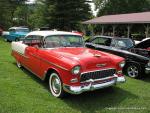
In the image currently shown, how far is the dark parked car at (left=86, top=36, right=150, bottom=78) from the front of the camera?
9.00 metres

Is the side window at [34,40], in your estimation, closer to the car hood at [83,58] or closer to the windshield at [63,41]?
the windshield at [63,41]

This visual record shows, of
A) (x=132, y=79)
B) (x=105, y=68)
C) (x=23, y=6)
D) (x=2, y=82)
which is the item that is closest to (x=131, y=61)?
(x=132, y=79)

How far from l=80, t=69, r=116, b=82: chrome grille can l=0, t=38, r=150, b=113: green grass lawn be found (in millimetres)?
631

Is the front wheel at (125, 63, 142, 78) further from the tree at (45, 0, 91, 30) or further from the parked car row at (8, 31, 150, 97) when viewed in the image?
the tree at (45, 0, 91, 30)

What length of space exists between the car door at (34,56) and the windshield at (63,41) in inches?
14.2

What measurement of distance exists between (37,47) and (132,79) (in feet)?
11.9

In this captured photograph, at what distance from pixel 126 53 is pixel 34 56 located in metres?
3.64

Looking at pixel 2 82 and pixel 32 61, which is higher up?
pixel 32 61

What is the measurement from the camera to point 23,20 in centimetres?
5447

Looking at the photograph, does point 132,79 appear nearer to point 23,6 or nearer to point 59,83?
point 59,83

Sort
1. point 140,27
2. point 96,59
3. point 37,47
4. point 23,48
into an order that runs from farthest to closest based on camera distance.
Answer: point 140,27
point 23,48
point 37,47
point 96,59

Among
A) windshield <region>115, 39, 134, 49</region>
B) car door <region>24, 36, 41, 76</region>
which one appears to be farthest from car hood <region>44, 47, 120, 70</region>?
windshield <region>115, 39, 134, 49</region>

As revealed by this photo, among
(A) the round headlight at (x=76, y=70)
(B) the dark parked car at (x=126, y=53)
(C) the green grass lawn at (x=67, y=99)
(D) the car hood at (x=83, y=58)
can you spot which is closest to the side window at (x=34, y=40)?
(D) the car hood at (x=83, y=58)

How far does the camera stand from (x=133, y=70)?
938 centimetres
